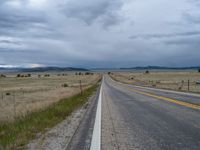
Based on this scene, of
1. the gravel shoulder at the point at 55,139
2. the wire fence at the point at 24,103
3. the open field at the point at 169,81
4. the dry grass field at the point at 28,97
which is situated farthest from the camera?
the open field at the point at 169,81

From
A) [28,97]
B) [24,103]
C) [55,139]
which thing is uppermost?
[55,139]

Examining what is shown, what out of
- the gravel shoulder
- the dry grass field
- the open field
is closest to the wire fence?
the dry grass field

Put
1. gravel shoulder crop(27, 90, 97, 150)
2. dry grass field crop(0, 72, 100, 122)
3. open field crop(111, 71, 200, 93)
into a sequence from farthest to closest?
1. open field crop(111, 71, 200, 93)
2. dry grass field crop(0, 72, 100, 122)
3. gravel shoulder crop(27, 90, 97, 150)

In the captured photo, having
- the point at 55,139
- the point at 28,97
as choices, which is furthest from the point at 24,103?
the point at 55,139

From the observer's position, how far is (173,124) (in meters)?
7.03

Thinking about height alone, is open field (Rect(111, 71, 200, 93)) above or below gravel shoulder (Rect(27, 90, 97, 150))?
below

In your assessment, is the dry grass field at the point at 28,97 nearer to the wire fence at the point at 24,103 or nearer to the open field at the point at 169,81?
the wire fence at the point at 24,103

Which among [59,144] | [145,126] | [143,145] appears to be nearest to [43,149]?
[59,144]

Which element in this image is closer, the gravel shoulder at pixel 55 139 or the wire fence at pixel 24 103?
the gravel shoulder at pixel 55 139

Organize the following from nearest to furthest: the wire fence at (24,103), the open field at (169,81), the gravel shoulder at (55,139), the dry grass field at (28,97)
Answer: the gravel shoulder at (55,139), the wire fence at (24,103), the dry grass field at (28,97), the open field at (169,81)

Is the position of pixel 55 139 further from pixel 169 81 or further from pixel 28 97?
pixel 169 81

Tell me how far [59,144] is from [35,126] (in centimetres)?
248

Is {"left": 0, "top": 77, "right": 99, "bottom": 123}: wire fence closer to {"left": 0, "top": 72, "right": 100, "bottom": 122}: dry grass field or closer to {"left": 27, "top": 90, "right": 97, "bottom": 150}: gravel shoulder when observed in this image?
{"left": 0, "top": 72, "right": 100, "bottom": 122}: dry grass field

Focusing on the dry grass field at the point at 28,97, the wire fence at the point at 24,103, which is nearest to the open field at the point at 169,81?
the dry grass field at the point at 28,97
